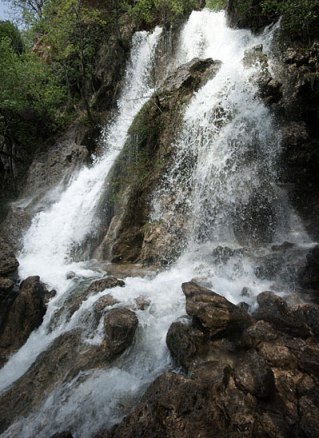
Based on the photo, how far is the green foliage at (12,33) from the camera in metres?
26.0

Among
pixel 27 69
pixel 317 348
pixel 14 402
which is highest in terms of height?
pixel 27 69

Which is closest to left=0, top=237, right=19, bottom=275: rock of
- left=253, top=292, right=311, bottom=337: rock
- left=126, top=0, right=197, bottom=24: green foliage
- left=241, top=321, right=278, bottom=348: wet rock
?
left=253, top=292, right=311, bottom=337: rock

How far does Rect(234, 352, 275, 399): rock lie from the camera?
4938mm

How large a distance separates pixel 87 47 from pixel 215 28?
25.8 feet

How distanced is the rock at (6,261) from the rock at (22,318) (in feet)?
4.37

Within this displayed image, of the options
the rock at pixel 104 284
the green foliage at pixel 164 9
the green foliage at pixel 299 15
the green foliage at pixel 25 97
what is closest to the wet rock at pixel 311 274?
the rock at pixel 104 284

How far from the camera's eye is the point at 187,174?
456 inches

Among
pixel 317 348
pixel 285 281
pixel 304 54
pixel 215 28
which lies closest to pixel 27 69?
pixel 215 28

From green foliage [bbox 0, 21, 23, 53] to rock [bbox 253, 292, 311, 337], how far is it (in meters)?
26.8

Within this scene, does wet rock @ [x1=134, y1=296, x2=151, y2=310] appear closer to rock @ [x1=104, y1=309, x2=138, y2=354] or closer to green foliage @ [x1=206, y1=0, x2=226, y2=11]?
rock @ [x1=104, y1=309, x2=138, y2=354]

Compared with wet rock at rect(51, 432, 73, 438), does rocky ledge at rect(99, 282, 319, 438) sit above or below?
above

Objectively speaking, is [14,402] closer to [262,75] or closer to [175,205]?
[175,205]

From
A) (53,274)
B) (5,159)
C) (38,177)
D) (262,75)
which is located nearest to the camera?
(53,274)

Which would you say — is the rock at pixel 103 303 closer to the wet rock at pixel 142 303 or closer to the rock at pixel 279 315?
the wet rock at pixel 142 303
